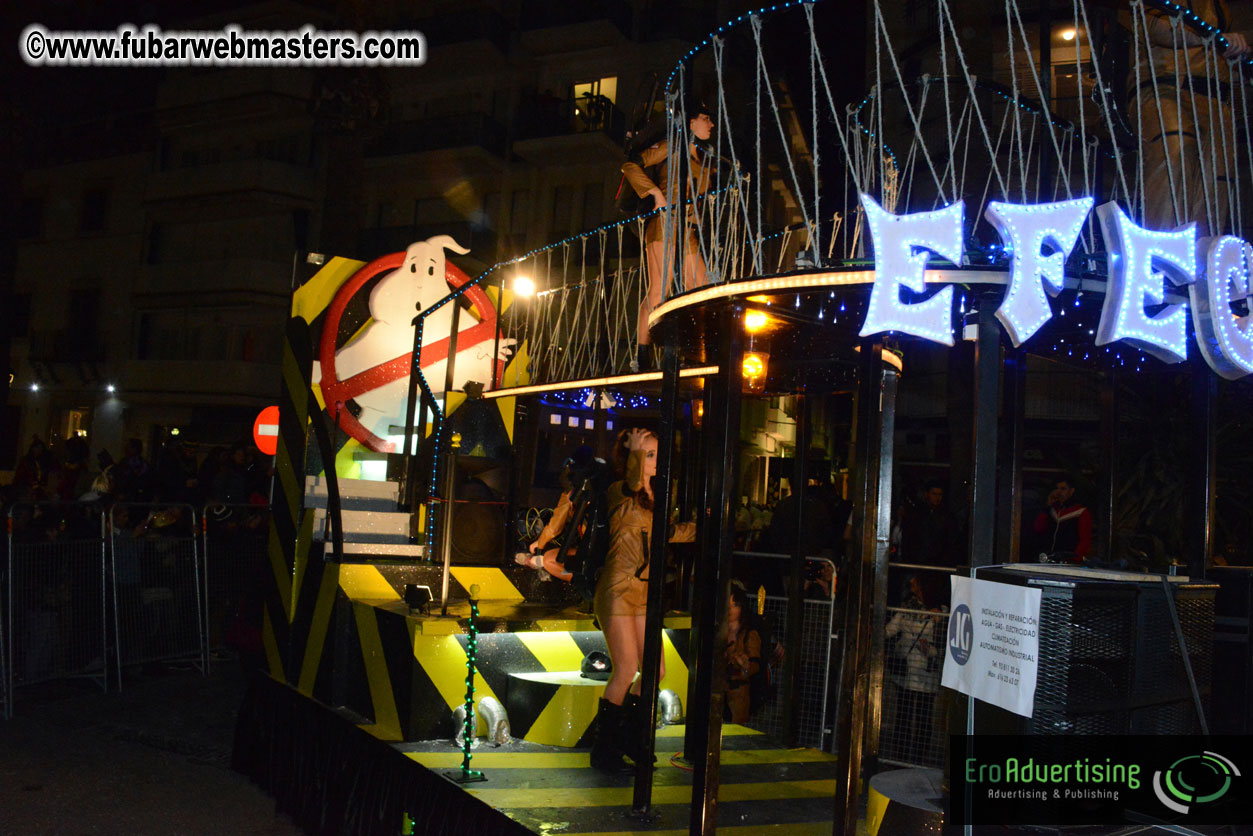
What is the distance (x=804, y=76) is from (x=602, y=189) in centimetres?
591

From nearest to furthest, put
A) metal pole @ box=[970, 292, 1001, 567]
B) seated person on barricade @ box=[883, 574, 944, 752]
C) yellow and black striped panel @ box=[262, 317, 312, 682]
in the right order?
1. metal pole @ box=[970, 292, 1001, 567]
2. seated person on barricade @ box=[883, 574, 944, 752]
3. yellow and black striped panel @ box=[262, 317, 312, 682]

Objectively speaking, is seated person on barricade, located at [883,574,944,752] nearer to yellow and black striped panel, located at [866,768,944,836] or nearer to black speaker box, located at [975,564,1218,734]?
yellow and black striped panel, located at [866,768,944,836]

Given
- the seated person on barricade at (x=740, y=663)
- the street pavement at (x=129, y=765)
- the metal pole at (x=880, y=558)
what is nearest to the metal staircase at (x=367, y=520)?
the street pavement at (x=129, y=765)

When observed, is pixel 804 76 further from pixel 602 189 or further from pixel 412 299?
pixel 412 299

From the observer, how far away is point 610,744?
5043 mm

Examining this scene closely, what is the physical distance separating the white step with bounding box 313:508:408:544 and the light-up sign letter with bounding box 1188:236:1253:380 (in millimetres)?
5408

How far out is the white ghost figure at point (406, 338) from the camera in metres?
7.77

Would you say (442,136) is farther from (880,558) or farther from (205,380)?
(880,558)

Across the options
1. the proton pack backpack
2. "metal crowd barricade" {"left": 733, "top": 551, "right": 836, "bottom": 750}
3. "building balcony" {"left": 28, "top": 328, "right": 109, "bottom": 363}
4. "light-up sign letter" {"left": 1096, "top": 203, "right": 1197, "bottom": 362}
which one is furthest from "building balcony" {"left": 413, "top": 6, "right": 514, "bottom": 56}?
"light-up sign letter" {"left": 1096, "top": 203, "right": 1197, "bottom": 362}

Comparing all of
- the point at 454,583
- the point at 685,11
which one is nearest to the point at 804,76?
the point at 685,11

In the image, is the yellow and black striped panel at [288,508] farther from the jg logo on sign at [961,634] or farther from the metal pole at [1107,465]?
the metal pole at [1107,465]

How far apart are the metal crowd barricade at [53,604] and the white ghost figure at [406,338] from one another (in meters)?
3.07

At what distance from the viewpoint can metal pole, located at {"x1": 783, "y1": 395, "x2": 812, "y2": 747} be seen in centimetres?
597

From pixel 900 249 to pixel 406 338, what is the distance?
534 cm
